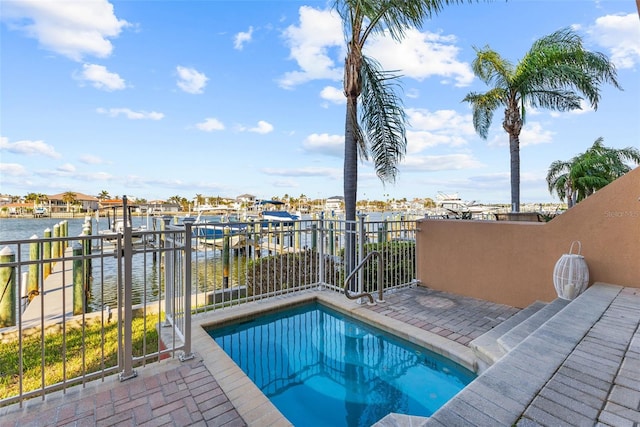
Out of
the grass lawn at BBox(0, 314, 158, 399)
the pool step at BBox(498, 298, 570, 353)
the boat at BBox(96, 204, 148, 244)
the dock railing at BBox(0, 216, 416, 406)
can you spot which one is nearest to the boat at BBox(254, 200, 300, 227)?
the dock railing at BBox(0, 216, 416, 406)

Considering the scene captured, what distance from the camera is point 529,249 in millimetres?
4617

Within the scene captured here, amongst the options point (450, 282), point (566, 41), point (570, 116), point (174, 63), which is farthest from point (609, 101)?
point (174, 63)

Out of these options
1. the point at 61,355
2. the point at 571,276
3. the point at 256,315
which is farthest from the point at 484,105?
the point at 61,355

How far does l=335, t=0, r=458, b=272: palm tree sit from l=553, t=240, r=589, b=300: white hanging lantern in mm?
2958

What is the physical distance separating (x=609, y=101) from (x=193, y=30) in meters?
13.3

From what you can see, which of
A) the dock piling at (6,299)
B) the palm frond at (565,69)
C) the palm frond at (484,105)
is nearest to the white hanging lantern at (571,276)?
the palm frond at (565,69)

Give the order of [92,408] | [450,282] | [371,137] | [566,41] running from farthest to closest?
[566,41]
[371,137]
[450,282]
[92,408]

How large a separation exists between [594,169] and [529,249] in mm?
14189

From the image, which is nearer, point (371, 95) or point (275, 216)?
point (371, 95)

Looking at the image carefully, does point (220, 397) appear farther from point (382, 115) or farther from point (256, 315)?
point (382, 115)

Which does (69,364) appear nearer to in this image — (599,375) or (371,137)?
(599,375)

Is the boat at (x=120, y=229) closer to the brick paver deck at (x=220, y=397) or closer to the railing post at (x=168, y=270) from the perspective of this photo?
the railing post at (x=168, y=270)

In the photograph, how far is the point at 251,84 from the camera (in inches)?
519

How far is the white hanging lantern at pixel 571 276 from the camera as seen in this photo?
390 centimetres
